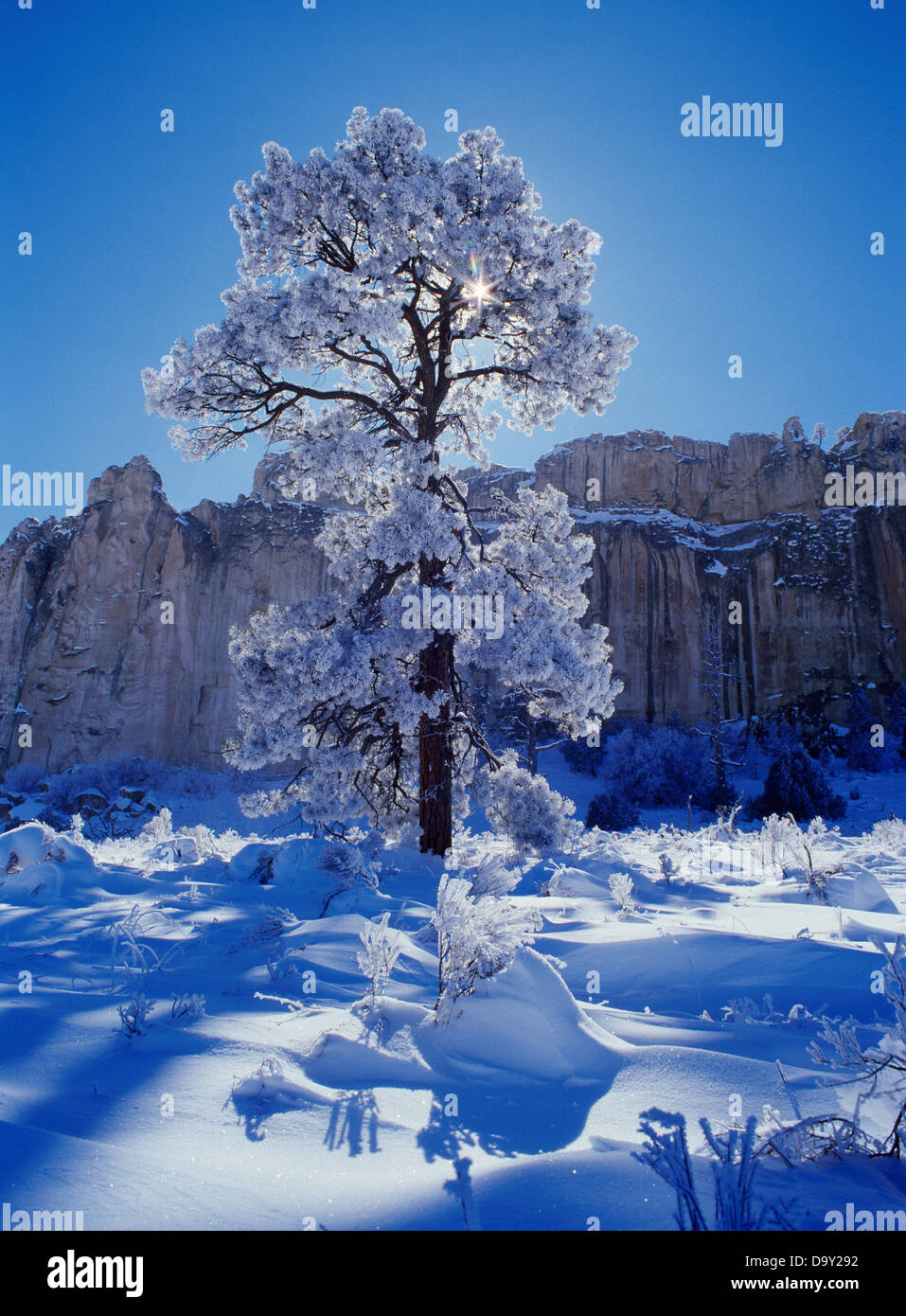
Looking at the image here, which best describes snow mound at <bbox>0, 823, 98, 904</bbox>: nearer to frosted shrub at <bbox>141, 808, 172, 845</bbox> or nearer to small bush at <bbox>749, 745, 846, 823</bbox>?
frosted shrub at <bbox>141, 808, 172, 845</bbox>

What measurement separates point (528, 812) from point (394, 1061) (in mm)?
5319

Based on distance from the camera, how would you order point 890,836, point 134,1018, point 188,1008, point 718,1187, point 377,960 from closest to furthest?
1. point 718,1187
2. point 134,1018
3. point 188,1008
4. point 377,960
5. point 890,836

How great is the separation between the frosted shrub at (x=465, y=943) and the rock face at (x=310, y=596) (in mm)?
31703

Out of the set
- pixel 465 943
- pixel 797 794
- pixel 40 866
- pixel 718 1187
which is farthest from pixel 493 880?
pixel 797 794

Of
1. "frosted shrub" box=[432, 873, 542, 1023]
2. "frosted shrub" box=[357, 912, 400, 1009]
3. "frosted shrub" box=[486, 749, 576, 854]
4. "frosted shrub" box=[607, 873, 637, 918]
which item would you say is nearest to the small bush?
"frosted shrub" box=[486, 749, 576, 854]

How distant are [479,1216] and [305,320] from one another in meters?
6.70

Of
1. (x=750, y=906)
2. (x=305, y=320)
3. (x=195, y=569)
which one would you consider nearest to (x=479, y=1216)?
(x=750, y=906)

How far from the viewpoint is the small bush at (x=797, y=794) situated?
1675 centimetres

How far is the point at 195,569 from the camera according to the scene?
117 ft

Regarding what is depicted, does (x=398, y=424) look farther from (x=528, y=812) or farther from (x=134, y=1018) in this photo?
(x=134, y=1018)

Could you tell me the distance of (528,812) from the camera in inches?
279

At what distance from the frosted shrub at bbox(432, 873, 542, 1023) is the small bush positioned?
16360mm

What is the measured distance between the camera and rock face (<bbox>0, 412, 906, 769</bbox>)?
3256 cm
